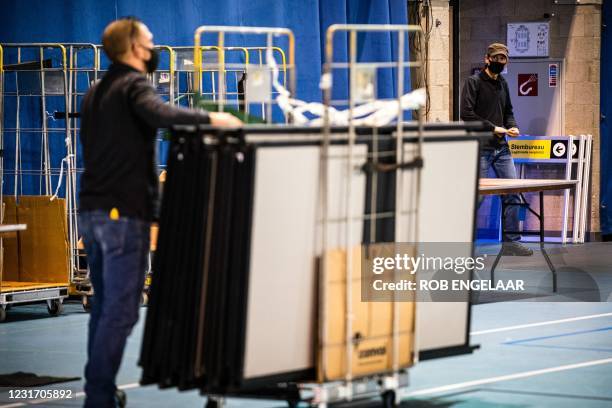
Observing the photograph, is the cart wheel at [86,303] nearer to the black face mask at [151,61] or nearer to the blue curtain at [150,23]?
the blue curtain at [150,23]

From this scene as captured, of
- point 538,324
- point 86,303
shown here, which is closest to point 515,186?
point 538,324

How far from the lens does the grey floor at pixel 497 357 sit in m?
5.52

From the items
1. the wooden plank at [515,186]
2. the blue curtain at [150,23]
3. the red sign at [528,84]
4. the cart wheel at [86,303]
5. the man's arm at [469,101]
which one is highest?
the blue curtain at [150,23]

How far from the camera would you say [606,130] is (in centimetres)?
1308

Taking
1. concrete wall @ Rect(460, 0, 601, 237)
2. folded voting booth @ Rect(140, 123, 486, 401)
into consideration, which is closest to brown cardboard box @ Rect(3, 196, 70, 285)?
folded voting booth @ Rect(140, 123, 486, 401)

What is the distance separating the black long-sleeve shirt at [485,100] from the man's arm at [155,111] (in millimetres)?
6093

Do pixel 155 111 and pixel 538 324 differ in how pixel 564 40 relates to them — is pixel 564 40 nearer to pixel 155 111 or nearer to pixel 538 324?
pixel 538 324

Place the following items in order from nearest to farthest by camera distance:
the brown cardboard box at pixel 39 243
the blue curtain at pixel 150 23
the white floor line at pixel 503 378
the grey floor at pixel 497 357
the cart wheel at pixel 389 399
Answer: the cart wheel at pixel 389 399 → the grey floor at pixel 497 357 → the white floor line at pixel 503 378 → the brown cardboard box at pixel 39 243 → the blue curtain at pixel 150 23

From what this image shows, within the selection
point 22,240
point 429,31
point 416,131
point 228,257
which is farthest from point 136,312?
point 429,31

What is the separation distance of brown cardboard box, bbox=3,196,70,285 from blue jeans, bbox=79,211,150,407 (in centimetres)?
393

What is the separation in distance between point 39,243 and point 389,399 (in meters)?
4.46

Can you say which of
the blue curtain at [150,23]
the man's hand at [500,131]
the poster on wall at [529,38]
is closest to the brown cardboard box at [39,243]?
the blue curtain at [150,23]

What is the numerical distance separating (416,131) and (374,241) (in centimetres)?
48

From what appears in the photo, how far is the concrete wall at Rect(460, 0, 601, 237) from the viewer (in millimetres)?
12906
